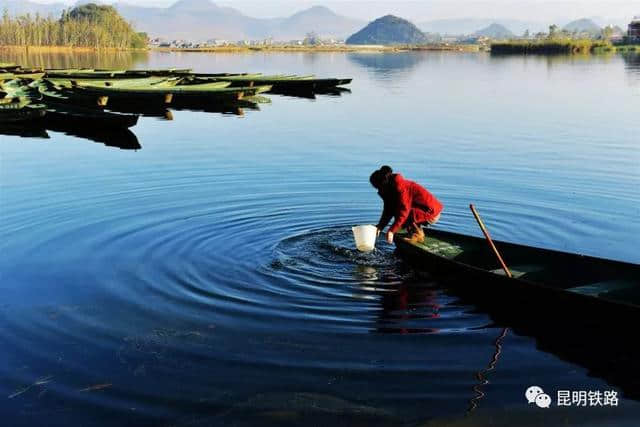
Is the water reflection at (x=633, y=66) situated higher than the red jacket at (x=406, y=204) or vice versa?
the water reflection at (x=633, y=66)

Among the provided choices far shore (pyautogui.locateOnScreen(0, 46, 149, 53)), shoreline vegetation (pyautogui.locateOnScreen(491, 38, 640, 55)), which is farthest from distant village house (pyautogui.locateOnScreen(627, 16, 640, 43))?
far shore (pyautogui.locateOnScreen(0, 46, 149, 53))

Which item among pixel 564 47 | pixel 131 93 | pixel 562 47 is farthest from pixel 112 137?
pixel 564 47

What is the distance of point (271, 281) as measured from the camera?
11.1 m

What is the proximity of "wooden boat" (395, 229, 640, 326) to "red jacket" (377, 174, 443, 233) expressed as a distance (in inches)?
16.7

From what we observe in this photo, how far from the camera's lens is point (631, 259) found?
12375 millimetres

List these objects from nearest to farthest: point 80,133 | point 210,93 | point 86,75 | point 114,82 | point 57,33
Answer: point 80,133, point 210,93, point 114,82, point 86,75, point 57,33

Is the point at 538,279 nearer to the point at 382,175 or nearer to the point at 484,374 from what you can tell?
the point at 382,175

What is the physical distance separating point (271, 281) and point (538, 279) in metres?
4.17

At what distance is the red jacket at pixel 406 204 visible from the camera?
11.3 metres

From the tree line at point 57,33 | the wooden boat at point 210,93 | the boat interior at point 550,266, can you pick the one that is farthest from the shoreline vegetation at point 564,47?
the boat interior at point 550,266

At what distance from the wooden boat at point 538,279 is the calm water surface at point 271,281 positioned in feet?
1.47

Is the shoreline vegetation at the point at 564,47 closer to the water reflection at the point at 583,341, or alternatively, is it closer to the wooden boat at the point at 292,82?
the wooden boat at the point at 292,82

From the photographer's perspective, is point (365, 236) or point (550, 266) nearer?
point (550, 266)

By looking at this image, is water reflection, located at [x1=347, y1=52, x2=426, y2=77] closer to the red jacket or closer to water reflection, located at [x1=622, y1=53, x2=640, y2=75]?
water reflection, located at [x1=622, y1=53, x2=640, y2=75]
